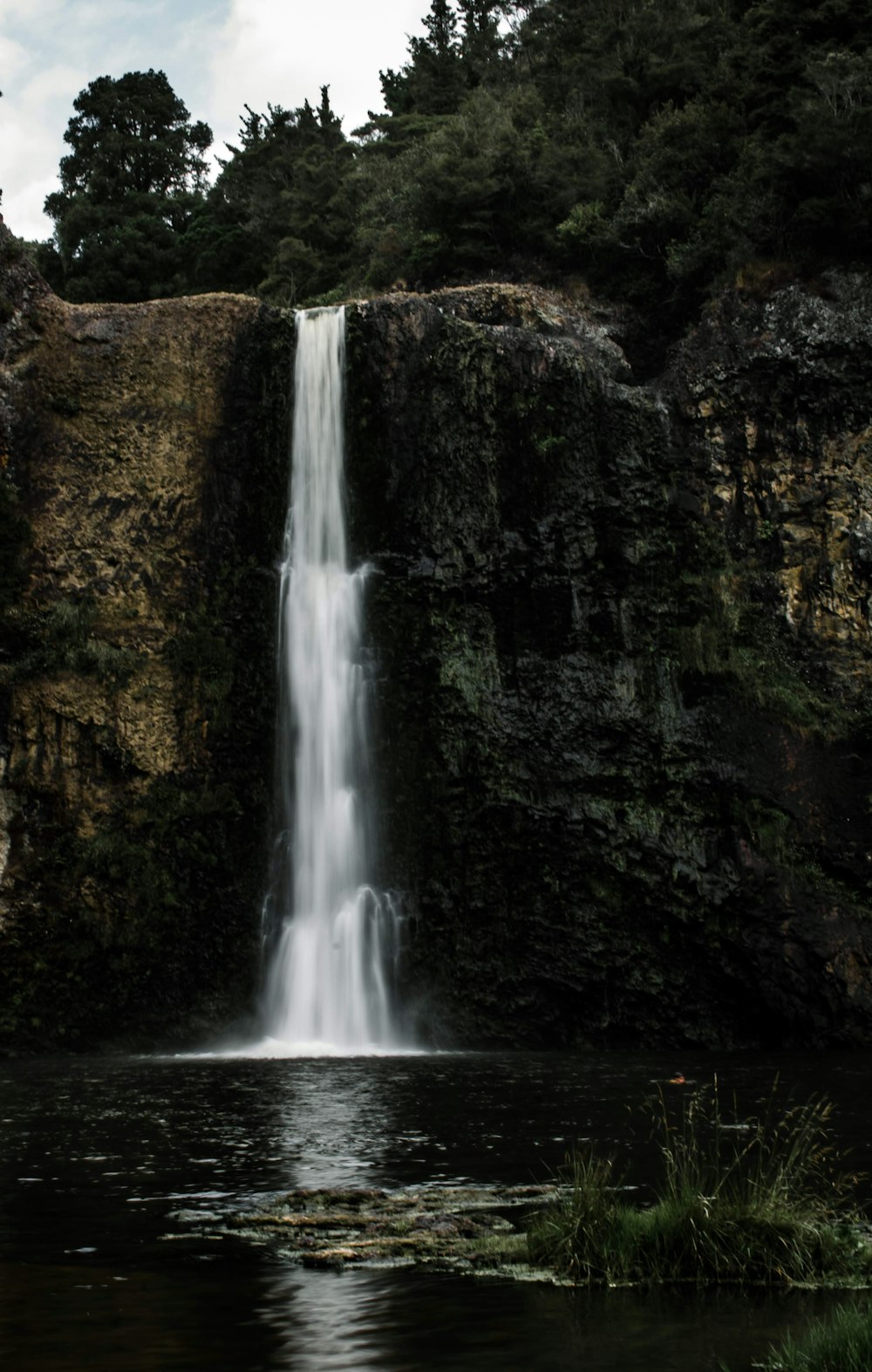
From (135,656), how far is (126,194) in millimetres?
29683

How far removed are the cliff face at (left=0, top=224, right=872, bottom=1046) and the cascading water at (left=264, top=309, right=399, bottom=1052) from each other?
45 cm

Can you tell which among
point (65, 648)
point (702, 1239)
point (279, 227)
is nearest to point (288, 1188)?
point (702, 1239)

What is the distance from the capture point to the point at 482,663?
883 inches

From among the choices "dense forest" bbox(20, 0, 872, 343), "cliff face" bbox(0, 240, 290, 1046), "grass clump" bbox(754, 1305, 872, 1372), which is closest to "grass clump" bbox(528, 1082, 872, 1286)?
"grass clump" bbox(754, 1305, 872, 1372)

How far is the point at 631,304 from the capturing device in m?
30.5

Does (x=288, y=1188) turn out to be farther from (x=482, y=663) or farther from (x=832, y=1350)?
(x=482, y=663)

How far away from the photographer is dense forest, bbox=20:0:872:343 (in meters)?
27.4

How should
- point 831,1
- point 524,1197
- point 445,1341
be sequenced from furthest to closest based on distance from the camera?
1. point 831,1
2. point 524,1197
3. point 445,1341

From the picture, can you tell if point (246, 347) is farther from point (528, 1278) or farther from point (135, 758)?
point (528, 1278)

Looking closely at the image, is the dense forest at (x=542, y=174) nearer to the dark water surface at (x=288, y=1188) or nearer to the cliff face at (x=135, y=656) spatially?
the cliff face at (x=135, y=656)

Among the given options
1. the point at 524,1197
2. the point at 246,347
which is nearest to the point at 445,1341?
the point at 524,1197

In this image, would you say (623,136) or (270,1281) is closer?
(270,1281)

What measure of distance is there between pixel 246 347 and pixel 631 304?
1046 centimetres

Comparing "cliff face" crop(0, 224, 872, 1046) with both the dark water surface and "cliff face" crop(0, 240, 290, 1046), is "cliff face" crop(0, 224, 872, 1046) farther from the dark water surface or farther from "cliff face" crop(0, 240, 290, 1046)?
the dark water surface
